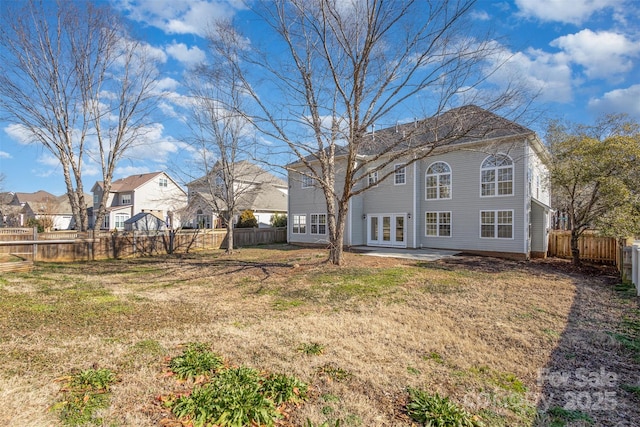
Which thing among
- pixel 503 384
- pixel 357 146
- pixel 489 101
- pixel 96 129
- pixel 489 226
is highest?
pixel 96 129

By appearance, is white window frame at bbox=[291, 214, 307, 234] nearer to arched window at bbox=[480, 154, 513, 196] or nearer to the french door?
the french door

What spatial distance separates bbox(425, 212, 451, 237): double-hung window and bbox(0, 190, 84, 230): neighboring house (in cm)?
3506

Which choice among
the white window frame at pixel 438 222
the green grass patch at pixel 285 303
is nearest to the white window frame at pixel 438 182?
the white window frame at pixel 438 222

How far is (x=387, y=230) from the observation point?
676 inches

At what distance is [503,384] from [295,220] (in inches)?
686

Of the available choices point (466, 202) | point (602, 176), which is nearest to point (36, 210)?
point (466, 202)

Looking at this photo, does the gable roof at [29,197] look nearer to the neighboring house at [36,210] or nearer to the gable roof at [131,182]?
the neighboring house at [36,210]

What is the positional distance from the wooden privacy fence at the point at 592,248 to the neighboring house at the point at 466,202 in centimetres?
91

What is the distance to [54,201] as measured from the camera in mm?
38406

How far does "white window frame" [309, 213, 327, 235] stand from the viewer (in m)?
18.9

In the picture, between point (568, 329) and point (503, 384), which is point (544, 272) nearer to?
point (568, 329)

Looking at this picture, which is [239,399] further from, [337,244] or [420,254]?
[420,254]

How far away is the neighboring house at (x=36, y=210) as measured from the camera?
113 feet

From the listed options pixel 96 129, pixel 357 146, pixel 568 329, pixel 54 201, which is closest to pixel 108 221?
pixel 54 201
